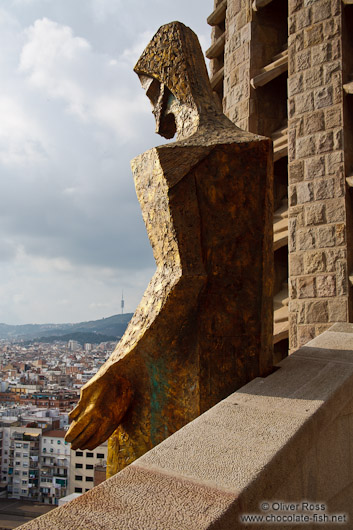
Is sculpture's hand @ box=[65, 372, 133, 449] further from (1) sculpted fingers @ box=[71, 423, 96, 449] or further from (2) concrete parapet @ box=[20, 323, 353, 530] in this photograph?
(2) concrete parapet @ box=[20, 323, 353, 530]

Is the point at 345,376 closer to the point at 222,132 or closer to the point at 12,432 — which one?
the point at 222,132

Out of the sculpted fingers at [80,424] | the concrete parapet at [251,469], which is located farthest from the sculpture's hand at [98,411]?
the concrete parapet at [251,469]

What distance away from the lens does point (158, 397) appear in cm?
227

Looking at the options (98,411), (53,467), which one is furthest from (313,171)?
(53,467)

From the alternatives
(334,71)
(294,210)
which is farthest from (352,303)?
(334,71)

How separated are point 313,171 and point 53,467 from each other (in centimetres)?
3813

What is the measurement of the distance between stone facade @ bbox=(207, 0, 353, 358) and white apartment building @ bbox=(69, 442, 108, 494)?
3208 cm

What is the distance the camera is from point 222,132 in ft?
7.90

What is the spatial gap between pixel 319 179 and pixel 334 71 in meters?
1.12

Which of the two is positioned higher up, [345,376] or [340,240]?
[340,240]

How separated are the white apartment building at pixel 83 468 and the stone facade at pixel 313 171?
32082mm


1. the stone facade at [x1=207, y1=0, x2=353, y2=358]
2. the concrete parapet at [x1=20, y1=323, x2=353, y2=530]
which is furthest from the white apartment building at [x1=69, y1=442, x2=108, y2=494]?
the concrete parapet at [x1=20, y1=323, x2=353, y2=530]

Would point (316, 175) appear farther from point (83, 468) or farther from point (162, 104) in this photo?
point (83, 468)

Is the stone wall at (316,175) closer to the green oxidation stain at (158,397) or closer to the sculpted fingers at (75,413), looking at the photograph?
the green oxidation stain at (158,397)
